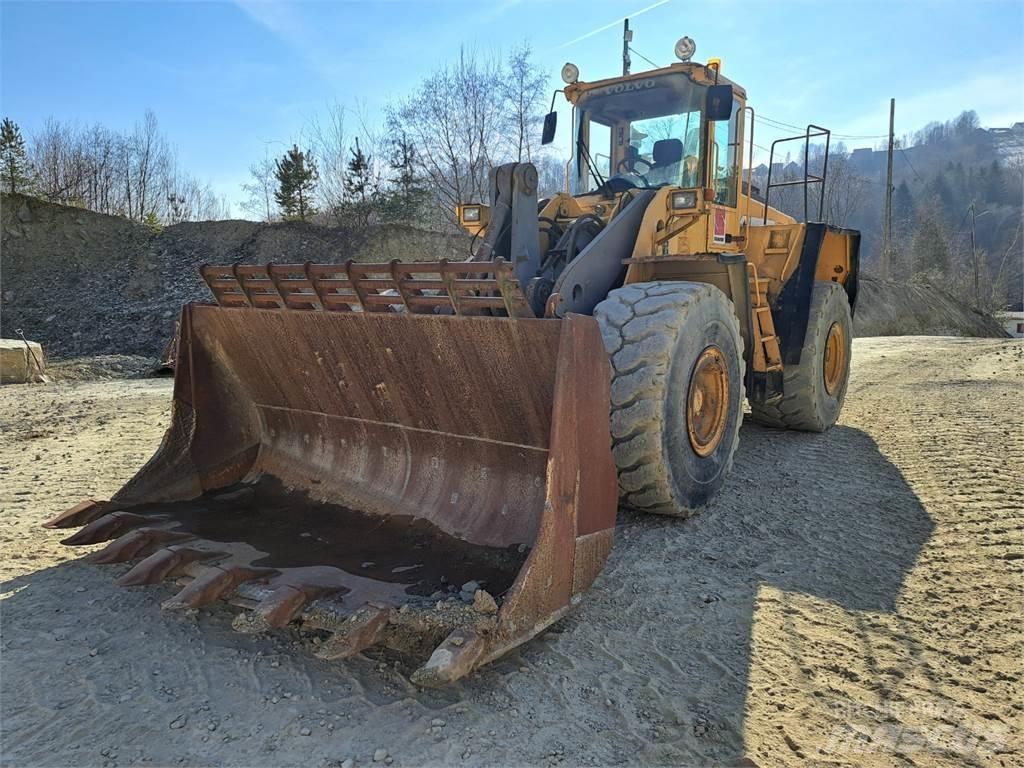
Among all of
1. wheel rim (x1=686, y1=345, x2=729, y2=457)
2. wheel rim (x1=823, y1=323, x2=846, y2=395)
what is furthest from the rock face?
wheel rim (x1=823, y1=323, x2=846, y2=395)

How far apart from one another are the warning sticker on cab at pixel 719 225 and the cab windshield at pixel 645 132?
0.92ft

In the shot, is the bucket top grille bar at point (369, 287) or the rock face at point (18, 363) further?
the rock face at point (18, 363)

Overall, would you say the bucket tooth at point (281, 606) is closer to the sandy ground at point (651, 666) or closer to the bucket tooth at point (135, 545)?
the sandy ground at point (651, 666)

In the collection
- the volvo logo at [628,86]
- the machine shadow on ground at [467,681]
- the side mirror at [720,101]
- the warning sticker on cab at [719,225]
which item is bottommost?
the machine shadow on ground at [467,681]

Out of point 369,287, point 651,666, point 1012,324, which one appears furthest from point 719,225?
point 1012,324

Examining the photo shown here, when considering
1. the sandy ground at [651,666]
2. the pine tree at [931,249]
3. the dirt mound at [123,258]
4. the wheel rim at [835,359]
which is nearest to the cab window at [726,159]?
the wheel rim at [835,359]

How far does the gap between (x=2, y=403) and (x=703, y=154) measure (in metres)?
8.81

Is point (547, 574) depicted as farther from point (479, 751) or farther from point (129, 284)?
point (129, 284)

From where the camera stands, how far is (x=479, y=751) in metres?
2.29

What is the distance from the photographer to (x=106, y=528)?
139 inches

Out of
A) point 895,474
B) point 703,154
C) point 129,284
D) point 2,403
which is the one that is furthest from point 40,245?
point 895,474

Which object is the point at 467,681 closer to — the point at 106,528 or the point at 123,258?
the point at 106,528

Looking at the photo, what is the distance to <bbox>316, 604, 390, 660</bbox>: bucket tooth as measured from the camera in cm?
248

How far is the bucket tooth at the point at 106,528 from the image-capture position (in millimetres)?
3486
